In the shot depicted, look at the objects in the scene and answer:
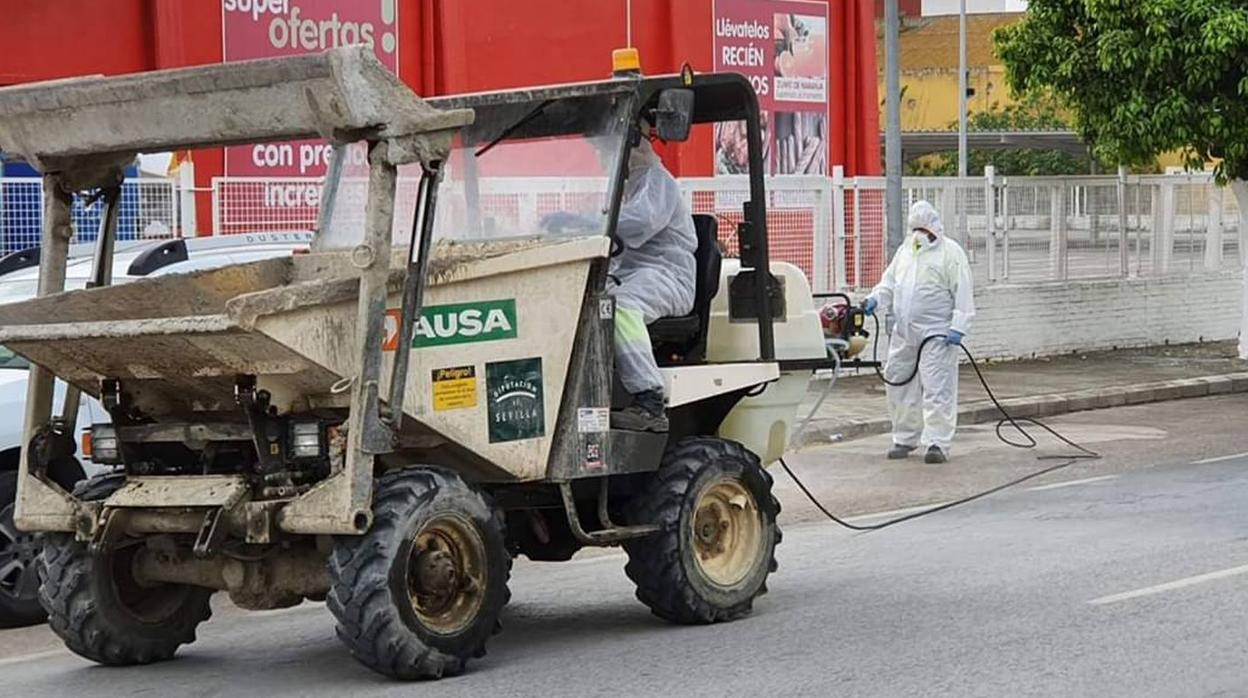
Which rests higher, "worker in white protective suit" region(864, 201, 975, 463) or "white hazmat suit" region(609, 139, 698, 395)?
"white hazmat suit" region(609, 139, 698, 395)

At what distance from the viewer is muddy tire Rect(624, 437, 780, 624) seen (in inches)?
338

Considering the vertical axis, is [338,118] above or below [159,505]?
above

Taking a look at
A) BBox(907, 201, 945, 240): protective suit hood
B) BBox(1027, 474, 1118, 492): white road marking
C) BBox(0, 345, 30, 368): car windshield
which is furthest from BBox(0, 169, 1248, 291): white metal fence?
BBox(1027, 474, 1118, 492): white road marking

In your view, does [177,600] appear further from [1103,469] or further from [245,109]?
[1103,469]

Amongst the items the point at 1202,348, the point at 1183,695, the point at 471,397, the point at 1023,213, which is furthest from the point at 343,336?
the point at 1202,348

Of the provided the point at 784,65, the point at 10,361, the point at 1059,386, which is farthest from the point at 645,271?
the point at 784,65

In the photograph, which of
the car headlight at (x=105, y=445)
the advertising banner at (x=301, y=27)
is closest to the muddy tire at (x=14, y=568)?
the car headlight at (x=105, y=445)

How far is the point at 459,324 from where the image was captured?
767 centimetres

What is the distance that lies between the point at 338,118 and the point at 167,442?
1568mm

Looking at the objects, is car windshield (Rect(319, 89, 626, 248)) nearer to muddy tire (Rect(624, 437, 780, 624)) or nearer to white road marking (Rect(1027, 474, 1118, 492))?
muddy tire (Rect(624, 437, 780, 624))

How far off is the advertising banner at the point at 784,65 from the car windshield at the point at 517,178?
56.5 feet

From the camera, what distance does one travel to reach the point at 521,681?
7.69 m

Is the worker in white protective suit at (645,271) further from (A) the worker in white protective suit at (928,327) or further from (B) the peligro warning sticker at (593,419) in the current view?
(A) the worker in white protective suit at (928,327)

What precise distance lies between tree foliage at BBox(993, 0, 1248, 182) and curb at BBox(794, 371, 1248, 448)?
2349mm
